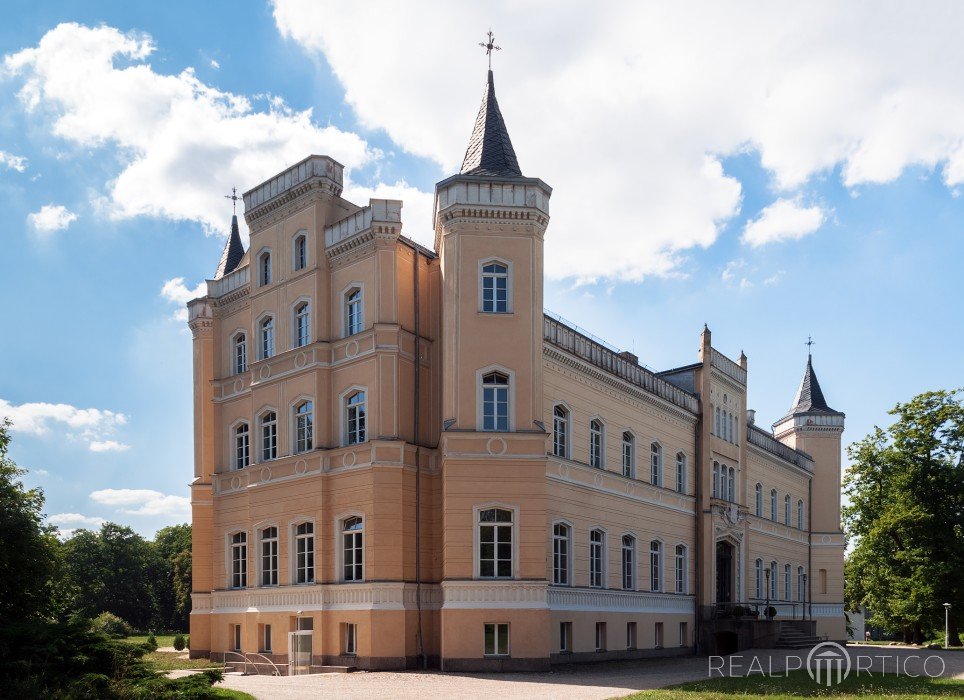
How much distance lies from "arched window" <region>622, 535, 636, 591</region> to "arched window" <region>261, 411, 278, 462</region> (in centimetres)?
1203

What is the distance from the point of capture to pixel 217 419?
33.6m

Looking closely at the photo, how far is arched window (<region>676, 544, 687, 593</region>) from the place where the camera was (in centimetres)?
3612

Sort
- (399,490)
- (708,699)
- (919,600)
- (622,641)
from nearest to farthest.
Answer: (708,699) < (399,490) < (622,641) < (919,600)

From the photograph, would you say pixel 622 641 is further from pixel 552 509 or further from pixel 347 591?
pixel 347 591

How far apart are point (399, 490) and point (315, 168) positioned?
404 inches

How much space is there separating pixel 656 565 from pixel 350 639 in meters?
12.8

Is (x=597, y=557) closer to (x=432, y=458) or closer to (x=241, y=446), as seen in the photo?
(x=432, y=458)

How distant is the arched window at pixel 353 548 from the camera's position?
26.8 metres

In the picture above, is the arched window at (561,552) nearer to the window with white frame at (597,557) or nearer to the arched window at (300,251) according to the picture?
the window with white frame at (597,557)

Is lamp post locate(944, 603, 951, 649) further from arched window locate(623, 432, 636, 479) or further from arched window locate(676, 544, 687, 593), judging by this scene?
arched window locate(623, 432, 636, 479)

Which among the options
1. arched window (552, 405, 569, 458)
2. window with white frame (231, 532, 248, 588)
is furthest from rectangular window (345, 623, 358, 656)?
arched window (552, 405, 569, 458)

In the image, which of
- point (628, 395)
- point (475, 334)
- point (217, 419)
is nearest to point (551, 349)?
point (475, 334)

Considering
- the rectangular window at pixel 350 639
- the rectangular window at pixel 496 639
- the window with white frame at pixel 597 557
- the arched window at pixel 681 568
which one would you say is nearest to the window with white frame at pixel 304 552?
the rectangular window at pixel 350 639

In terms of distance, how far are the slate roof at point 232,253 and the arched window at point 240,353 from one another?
4457 millimetres
